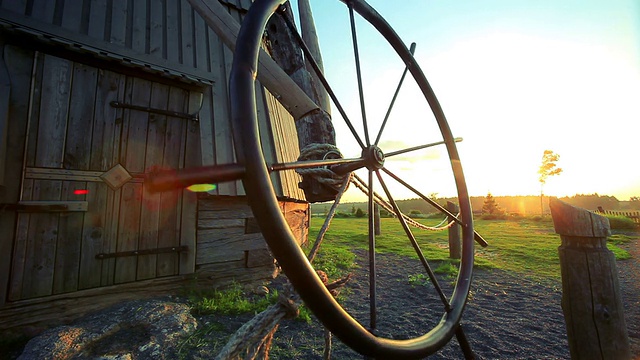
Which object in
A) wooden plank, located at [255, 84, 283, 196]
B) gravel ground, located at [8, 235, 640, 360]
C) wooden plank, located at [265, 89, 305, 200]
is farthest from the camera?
wooden plank, located at [265, 89, 305, 200]

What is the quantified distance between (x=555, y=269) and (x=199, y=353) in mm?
6821

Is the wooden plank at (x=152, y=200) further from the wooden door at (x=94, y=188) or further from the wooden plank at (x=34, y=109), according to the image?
the wooden plank at (x=34, y=109)

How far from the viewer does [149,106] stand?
346cm

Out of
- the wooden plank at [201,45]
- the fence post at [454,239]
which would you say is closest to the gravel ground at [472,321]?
the fence post at [454,239]

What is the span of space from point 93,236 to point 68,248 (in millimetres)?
224

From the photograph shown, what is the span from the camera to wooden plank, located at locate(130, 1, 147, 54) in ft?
11.7

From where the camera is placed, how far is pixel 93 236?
296 centimetres

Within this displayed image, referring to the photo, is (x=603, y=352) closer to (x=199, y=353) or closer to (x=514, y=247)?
(x=199, y=353)

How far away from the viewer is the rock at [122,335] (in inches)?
84.1

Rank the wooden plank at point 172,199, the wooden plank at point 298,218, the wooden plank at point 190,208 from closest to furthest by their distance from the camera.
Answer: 1. the wooden plank at point 172,199
2. the wooden plank at point 190,208
3. the wooden plank at point 298,218

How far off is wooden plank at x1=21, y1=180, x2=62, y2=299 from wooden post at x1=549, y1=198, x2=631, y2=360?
439 centimetres

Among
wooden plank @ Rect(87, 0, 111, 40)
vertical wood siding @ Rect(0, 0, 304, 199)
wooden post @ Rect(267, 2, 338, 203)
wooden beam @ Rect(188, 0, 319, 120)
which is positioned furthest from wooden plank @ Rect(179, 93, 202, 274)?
wooden beam @ Rect(188, 0, 319, 120)

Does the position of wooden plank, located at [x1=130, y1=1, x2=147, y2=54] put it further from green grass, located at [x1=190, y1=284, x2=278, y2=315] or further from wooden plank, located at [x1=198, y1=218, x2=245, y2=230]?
green grass, located at [x1=190, y1=284, x2=278, y2=315]

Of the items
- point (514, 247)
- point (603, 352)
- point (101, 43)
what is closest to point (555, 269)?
point (514, 247)
